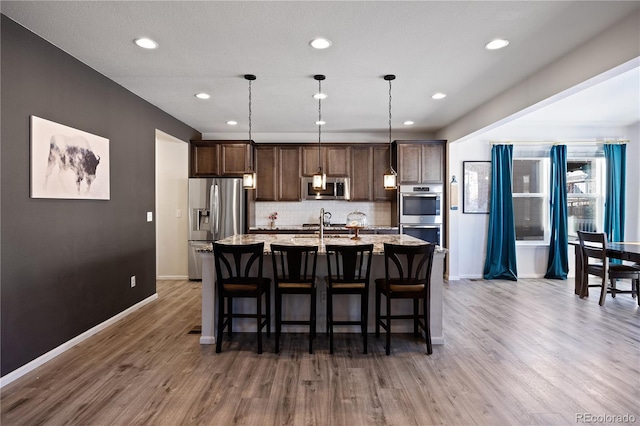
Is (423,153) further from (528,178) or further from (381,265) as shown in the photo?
(381,265)

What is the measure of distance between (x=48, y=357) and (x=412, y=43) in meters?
3.99

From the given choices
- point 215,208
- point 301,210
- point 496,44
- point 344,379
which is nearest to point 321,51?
point 496,44

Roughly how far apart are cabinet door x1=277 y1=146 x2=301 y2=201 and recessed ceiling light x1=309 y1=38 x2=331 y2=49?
337 cm

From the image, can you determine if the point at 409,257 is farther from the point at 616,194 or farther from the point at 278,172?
the point at 616,194

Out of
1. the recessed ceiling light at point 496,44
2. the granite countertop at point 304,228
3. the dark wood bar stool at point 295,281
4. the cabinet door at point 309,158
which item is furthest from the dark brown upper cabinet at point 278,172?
the recessed ceiling light at point 496,44

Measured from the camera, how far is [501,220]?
595 cm

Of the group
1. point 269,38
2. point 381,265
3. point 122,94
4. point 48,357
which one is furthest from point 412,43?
point 48,357

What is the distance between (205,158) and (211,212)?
101cm

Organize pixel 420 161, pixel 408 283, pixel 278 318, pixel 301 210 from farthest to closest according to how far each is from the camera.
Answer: pixel 301 210, pixel 420 161, pixel 278 318, pixel 408 283

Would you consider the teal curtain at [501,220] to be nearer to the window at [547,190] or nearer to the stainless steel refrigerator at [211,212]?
the window at [547,190]

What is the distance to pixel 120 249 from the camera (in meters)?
3.92

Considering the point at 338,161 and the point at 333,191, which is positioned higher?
the point at 338,161

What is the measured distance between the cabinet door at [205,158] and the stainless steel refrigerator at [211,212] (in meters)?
0.29

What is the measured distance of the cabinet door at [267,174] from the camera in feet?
20.5
